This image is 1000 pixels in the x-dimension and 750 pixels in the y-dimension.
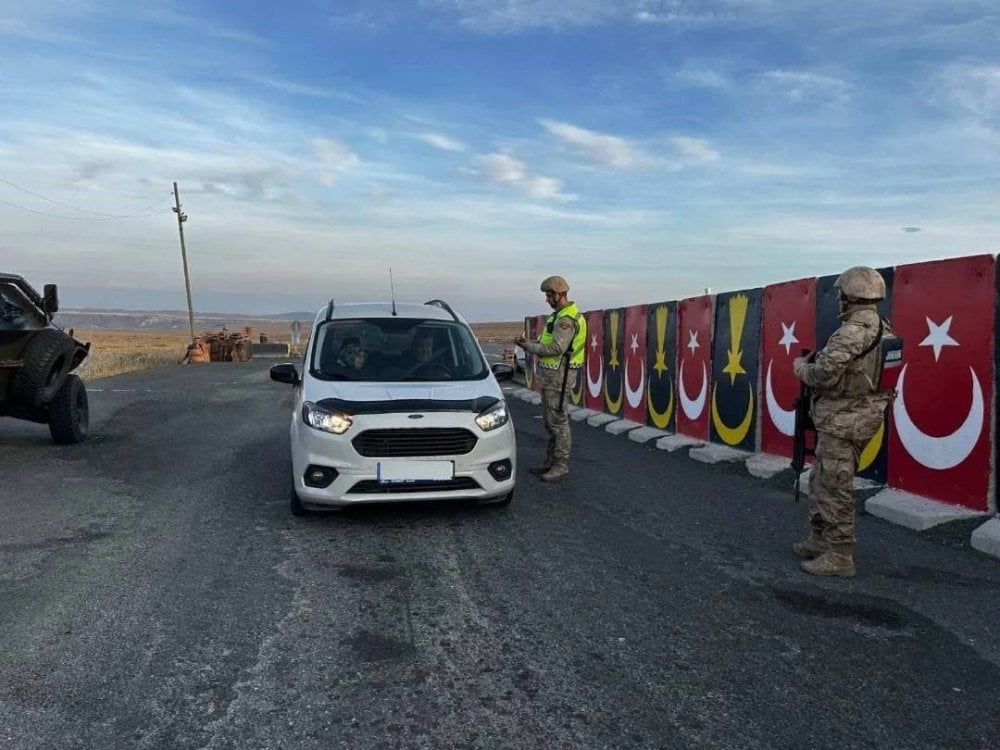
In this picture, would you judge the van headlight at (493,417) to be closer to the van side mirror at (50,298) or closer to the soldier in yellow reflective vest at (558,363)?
the soldier in yellow reflective vest at (558,363)

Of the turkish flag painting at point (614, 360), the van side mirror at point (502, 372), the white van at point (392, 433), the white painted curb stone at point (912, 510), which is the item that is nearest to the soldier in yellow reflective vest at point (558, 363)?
the van side mirror at point (502, 372)

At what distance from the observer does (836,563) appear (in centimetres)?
460

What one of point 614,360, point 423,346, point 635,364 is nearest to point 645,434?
point 635,364

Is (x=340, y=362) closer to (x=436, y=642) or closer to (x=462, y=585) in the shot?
(x=462, y=585)

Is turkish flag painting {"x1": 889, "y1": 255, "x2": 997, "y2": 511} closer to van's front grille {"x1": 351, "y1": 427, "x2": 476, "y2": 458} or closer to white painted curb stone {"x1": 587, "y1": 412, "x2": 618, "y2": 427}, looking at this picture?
van's front grille {"x1": 351, "y1": 427, "x2": 476, "y2": 458}

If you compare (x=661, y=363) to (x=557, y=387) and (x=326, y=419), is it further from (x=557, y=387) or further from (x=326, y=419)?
(x=326, y=419)

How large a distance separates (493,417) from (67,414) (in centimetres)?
626

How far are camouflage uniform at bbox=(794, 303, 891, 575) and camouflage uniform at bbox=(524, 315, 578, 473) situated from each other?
288cm

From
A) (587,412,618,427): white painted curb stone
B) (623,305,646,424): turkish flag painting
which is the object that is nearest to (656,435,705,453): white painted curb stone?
(623,305,646,424): turkish flag painting

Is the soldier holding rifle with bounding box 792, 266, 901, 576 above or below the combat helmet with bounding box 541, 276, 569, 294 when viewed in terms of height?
below

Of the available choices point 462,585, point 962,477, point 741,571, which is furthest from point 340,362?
point 962,477

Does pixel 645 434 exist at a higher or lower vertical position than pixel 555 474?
lower

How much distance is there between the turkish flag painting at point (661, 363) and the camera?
34.0ft

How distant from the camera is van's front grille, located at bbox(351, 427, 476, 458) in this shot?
17.7 ft
